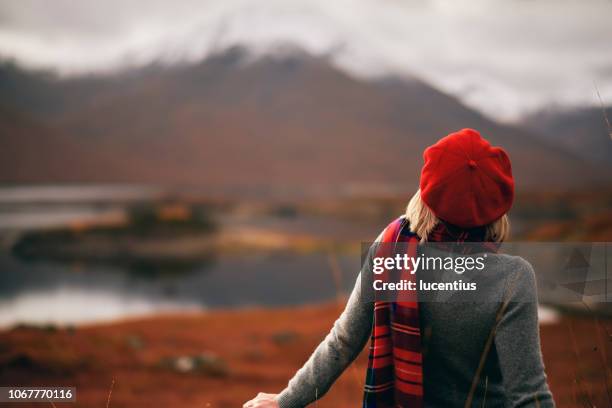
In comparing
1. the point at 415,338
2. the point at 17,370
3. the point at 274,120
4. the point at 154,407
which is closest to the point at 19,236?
the point at 17,370

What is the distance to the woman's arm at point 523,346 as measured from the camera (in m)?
1.08

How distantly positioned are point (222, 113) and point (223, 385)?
14645 cm

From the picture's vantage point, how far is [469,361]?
120 cm

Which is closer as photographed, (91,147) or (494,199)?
(494,199)

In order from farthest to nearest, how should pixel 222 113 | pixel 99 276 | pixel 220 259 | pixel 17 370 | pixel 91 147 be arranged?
pixel 222 113 → pixel 91 147 → pixel 220 259 → pixel 99 276 → pixel 17 370

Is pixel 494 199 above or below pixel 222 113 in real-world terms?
below

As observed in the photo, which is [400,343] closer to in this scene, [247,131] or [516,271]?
[516,271]

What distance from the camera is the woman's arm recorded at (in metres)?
1.08

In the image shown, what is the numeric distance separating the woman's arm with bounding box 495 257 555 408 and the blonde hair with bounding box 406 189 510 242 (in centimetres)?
13

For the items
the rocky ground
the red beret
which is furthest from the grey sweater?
the rocky ground

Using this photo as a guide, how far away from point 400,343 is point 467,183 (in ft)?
1.50

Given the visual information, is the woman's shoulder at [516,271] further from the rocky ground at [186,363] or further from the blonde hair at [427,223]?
the rocky ground at [186,363]

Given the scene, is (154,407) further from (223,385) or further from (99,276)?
(99,276)

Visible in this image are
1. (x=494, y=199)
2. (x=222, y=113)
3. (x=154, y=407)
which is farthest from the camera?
(x=222, y=113)
